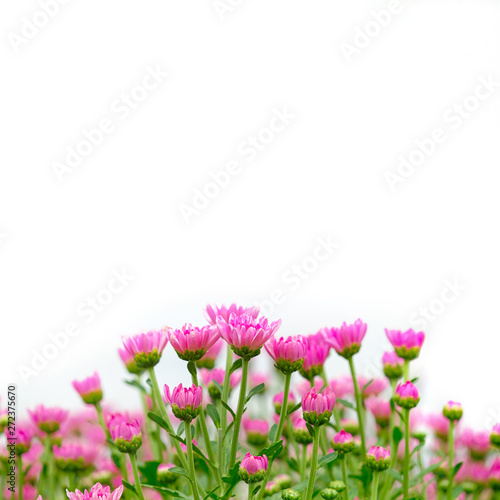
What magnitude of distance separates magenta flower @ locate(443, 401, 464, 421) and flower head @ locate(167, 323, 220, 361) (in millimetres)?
439

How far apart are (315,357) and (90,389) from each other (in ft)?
1.33

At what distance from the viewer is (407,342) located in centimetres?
99

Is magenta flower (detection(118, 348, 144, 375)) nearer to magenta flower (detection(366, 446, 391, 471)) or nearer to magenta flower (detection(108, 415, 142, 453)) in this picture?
magenta flower (detection(108, 415, 142, 453))

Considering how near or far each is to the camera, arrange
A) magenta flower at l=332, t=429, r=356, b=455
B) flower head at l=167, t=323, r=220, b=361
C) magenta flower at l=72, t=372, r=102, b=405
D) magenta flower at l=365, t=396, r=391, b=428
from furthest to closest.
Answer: magenta flower at l=365, t=396, r=391, b=428
magenta flower at l=72, t=372, r=102, b=405
magenta flower at l=332, t=429, r=356, b=455
flower head at l=167, t=323, r=220, b=361

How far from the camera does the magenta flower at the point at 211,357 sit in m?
1.03

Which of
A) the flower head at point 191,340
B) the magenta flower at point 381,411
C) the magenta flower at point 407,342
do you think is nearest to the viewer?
the flower head at point 191,340

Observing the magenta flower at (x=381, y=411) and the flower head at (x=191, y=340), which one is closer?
the flower head at (x=191, y=340)

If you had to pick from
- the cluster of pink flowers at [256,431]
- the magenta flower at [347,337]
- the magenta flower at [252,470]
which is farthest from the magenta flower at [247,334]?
the magenta flower at [347,337]

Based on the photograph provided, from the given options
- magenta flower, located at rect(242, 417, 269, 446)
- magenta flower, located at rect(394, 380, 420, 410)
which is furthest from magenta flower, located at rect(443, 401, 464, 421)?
magenta flower, located at rect(242, 417, 269, 446)

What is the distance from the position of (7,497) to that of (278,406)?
484 millimetres

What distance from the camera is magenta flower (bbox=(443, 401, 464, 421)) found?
1.01m

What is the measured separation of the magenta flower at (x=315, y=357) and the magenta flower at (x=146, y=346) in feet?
0.68

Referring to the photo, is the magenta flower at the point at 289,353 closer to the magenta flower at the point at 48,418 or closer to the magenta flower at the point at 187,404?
the magenta flower at the point at 187,404

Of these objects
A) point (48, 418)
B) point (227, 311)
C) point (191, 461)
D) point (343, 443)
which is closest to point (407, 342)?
point (343, 443)
